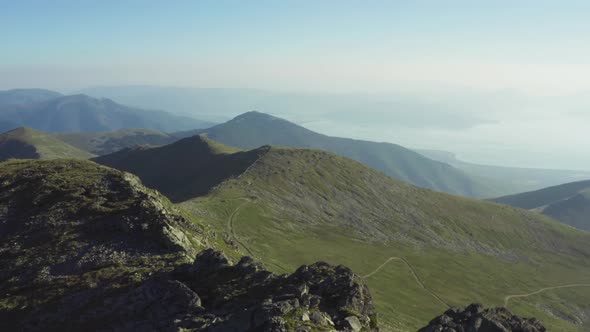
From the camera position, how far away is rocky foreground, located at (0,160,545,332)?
1282 inches

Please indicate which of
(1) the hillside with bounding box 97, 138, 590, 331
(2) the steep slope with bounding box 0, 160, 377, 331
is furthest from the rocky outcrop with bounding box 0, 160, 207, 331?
(1) the hillside with bounding box 97, 138, 590, 331

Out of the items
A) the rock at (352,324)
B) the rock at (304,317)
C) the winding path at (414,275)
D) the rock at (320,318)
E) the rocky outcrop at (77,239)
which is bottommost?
the winding path at (414,275)

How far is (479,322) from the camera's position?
3612 centimetres

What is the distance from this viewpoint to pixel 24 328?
125ft

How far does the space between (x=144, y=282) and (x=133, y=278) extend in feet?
8.61

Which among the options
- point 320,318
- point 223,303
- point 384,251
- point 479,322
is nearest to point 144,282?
point 223,303

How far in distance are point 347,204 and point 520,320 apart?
524ft

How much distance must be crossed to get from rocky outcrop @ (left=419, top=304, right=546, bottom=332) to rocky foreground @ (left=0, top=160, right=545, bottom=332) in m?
0.10

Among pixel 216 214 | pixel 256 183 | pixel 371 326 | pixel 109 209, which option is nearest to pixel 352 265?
pixel 216 214

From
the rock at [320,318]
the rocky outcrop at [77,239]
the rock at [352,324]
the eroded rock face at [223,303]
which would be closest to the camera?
the eroded rock face at [223,303]

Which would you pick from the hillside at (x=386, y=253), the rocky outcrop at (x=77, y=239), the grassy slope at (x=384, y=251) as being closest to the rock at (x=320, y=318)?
the rocky outcrop at (x=77, y=239)

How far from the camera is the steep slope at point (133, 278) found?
107ft

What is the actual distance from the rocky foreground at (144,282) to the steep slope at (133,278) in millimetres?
117

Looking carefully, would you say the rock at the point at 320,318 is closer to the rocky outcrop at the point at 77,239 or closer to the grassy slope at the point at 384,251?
the rocky outcrop at the point at 77,239
